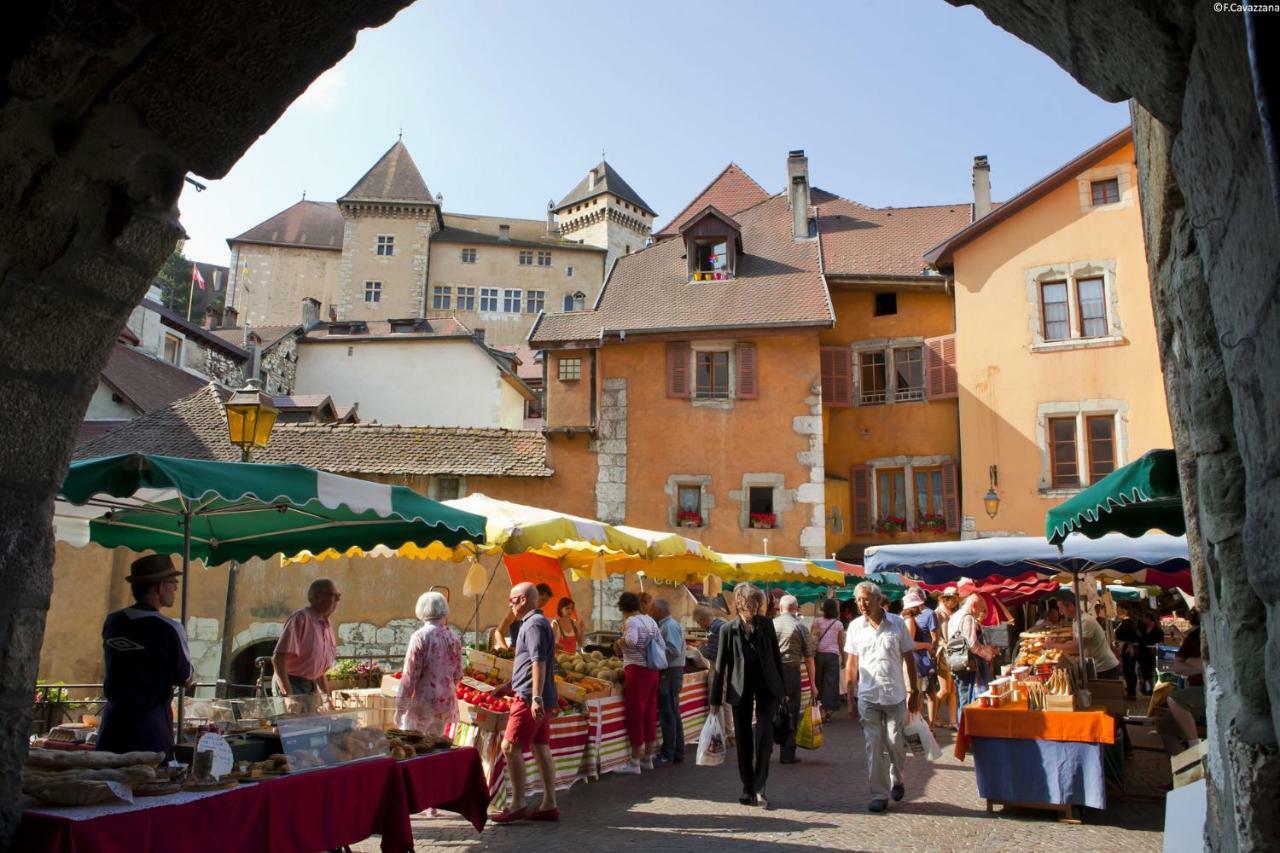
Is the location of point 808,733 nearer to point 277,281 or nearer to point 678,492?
point 678,492

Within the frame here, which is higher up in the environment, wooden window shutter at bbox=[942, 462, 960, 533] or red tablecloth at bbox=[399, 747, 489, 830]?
wooden window shutter at bbox=[942, 462, 960, 533]

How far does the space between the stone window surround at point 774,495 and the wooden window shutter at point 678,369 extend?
2.42 meters

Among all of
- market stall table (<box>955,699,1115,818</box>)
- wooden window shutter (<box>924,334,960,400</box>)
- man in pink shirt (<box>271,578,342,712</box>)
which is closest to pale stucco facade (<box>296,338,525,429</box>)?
wooden window shutter (<box>924,334,960,400</box>)

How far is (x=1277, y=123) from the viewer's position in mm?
1310

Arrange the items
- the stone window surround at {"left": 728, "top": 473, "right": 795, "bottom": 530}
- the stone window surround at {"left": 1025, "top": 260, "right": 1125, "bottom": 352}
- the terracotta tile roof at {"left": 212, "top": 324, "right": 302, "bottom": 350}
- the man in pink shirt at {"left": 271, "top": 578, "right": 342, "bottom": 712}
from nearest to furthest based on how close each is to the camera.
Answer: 1. the man in pink shirt at {"left": 271, "top": 578, "right": 342, "bottom": 712}
2. the stone window surround at {"left": 1025, "top": 260, "right": 1125, "bottom": 352}
3. the stone window surround at {"left": 728, "top": 473, "right": 795, "bottom": 530}
4. the terracotta tile roof at {"left": 212, "top": 324, "right": 302, "bottom": 350}

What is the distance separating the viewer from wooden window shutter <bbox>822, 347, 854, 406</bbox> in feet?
74.4

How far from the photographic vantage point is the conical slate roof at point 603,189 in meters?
66.8

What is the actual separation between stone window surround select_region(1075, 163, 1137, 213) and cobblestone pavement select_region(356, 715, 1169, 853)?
15.9 meters

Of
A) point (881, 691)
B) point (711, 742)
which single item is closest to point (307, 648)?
point (711, 742)

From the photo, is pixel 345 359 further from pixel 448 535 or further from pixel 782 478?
pixel 448 535

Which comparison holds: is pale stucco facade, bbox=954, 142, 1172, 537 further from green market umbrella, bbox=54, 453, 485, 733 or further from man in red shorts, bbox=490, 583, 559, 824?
green market umbrella, bbox=54, 453, 485, 733

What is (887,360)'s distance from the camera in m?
23.0

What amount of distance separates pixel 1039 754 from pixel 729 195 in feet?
88.5

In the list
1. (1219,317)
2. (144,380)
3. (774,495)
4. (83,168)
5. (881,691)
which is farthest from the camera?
(144,380)
